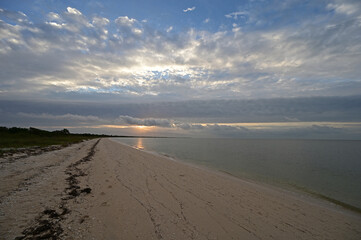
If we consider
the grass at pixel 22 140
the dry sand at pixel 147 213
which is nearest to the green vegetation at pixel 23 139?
the grass at pixel 22 140

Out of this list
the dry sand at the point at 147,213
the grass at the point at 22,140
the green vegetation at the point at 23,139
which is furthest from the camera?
the green vegetation at the point at 23,139

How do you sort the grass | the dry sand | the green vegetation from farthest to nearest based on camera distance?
the green vegetation
the grass
the dry sand

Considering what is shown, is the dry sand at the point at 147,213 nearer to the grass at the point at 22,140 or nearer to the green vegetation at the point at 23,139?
the grass at the point at 22,140

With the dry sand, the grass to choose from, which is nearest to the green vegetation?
the grass

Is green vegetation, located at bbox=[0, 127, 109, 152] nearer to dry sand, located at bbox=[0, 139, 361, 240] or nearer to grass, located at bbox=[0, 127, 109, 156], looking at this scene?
grass, located at bbox=[0, 127, 109, 156]

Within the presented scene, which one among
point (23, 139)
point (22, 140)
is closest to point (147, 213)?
point (22, 140)

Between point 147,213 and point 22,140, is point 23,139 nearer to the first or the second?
point 22,140

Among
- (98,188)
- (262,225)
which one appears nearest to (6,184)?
(98,188)

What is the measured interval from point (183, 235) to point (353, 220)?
34.5ft

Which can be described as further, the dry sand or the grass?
the grass

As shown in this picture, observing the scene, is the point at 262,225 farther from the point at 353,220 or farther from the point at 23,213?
the point at 23,213

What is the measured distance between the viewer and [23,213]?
650 centimetres

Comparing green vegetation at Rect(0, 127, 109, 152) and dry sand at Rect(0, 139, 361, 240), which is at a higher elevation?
green vegetation at Rect(0, 127, 109, 152)

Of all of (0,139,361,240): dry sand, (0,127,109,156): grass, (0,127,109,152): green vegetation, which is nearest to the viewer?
(0,139,361,240): dry sand
